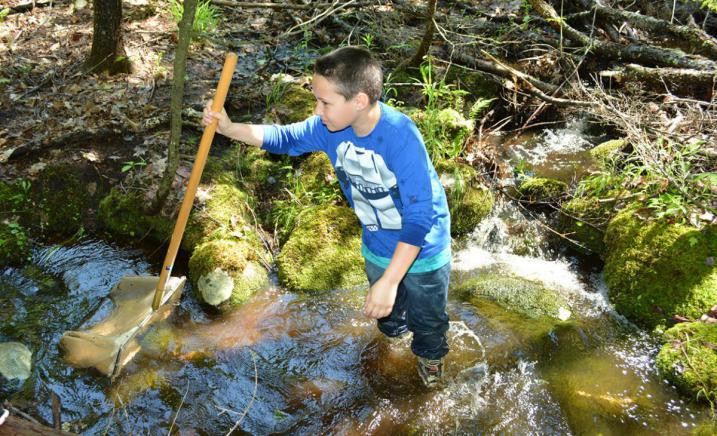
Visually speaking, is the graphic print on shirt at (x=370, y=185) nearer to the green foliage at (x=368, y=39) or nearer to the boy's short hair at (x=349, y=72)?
the boy's short hair at (x=349, y=72)

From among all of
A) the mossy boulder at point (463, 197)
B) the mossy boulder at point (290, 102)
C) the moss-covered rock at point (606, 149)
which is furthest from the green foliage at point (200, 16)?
the moss-covered rock at point (606, 149)

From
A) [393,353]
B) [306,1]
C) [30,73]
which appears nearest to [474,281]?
[393,353]

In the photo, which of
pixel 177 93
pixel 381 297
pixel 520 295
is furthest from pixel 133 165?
pixel 520 295

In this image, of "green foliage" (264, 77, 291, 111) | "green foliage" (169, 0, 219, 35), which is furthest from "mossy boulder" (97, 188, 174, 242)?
"green foliage" (169, 0, 219, 35)

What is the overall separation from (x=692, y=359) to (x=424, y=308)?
1901 mm

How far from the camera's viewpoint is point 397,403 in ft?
11.0

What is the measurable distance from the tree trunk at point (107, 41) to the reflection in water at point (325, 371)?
2.33m

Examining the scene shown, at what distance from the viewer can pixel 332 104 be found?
2363 millimetres

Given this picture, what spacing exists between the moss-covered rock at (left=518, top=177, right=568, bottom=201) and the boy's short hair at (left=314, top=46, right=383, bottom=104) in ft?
10.5

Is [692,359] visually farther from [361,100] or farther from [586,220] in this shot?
[361,100]

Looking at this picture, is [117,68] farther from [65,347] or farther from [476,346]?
[476,346]

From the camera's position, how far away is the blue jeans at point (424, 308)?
2.85 m

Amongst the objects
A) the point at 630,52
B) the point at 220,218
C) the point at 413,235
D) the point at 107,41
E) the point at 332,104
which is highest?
the point at 332,104

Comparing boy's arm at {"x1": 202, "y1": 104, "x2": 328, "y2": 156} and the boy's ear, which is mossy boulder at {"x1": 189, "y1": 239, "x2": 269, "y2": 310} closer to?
boy's arm at {"x1": 202, "y1": 104, "x2": 328, "y2": 156}
